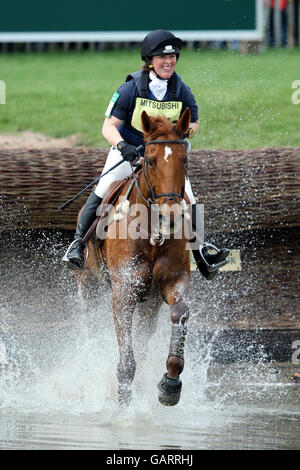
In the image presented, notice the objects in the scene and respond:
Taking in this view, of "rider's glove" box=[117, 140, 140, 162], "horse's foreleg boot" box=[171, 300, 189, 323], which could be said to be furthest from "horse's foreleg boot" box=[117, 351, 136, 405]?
"rider's glove" box=[117, 140, 140, 162]

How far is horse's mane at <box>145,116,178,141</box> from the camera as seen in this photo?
23.9 feet

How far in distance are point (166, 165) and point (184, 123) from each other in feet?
1.48

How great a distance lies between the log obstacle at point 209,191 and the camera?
10.6 meters

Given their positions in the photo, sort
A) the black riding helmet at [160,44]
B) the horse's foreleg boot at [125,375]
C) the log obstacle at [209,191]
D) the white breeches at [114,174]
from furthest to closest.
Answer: the log obstacle at [209,191] → the white breeches at [114,174] → the black riding helmet at [160,44] → the horse's foreleg boot at [125,375]

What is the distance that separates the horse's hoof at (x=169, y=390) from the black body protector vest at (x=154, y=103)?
210 cm

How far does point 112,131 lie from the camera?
8133mm

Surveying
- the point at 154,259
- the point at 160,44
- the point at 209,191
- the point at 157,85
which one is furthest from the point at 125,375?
the point at 209,191

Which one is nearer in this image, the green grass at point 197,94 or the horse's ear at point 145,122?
the horse's ear at point 145,122

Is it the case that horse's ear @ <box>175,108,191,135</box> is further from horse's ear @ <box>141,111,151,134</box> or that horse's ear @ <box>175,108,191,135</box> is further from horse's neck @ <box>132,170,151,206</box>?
horse's neck @ <box>132,170,151,206</box>

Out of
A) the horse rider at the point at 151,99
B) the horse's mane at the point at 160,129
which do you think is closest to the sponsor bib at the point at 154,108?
the horse rider at the point at 151,99

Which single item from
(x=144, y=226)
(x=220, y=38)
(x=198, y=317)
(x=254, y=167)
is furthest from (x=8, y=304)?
(x=220, y=38)

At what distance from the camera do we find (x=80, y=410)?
809 centimetres

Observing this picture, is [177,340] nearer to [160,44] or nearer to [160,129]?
[160,129]

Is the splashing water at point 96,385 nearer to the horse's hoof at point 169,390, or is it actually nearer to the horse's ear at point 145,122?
the horse's hoof at point 169,390
